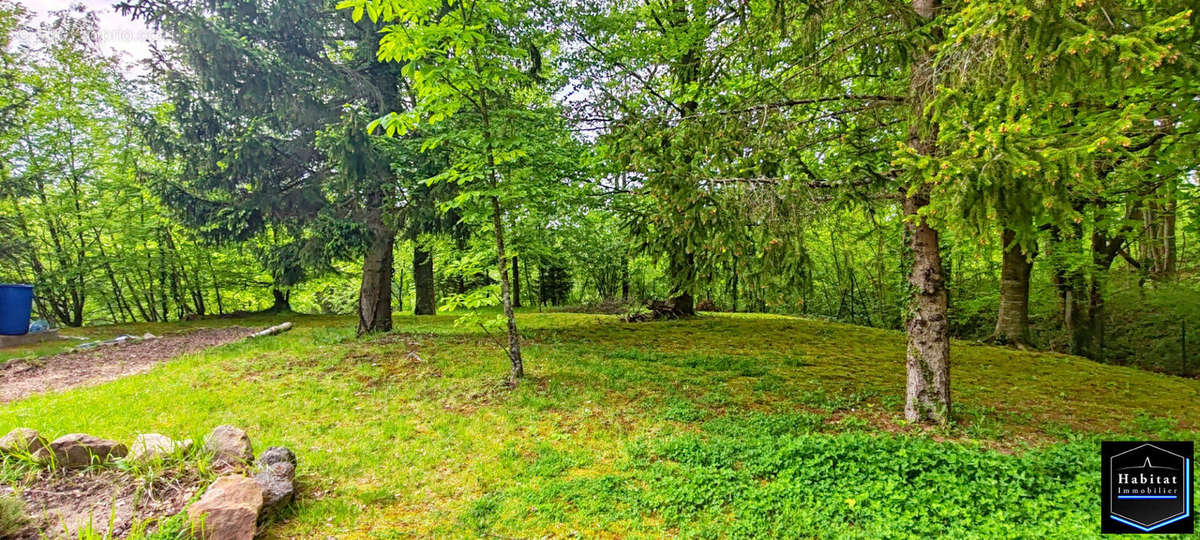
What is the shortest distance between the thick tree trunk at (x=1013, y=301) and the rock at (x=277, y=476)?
36.9 ft

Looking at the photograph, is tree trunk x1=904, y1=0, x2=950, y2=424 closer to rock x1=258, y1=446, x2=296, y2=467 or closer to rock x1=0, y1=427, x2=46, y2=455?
rock x1=258, y1=446, x2=296, y2=467

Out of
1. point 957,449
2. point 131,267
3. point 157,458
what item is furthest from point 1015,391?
point 131,267

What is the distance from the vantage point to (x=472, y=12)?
15.6 feet

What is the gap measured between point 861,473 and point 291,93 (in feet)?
32.0

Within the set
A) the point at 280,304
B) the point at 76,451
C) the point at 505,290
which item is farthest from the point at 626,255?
the point at 280,304

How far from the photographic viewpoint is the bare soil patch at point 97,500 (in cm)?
247

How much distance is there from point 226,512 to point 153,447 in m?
1.29

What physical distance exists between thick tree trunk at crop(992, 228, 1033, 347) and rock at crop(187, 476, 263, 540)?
1138cm

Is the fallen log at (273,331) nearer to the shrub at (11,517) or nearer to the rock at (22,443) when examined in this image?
the rock at (22,443)

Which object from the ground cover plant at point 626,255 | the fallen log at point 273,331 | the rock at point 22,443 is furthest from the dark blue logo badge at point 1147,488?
the fallen log at point 273,331

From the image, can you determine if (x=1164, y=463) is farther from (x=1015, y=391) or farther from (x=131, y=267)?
(x=131, y=267)

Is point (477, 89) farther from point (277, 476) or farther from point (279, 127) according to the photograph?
point (279, 127)

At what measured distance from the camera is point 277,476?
3055mm

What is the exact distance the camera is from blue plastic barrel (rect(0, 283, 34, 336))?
818 cm
